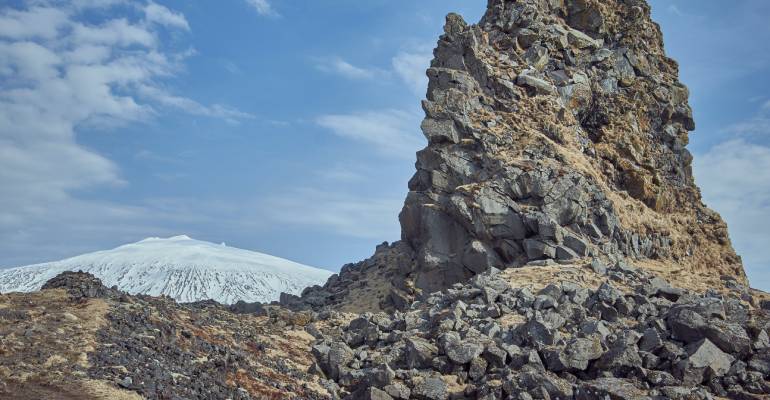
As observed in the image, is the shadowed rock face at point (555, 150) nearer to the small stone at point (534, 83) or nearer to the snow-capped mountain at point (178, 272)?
the small stone at point (534, 83)

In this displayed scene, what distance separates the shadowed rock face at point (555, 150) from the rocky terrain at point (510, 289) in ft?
0.39

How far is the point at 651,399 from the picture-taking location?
16.4 metres

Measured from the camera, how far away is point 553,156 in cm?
3647

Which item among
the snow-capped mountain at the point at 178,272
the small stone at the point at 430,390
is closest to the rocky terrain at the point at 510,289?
the small stone at the point at 430,390

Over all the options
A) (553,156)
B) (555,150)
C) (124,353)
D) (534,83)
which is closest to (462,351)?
Answer: (124,353)

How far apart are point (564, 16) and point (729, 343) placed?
3280 centimetres

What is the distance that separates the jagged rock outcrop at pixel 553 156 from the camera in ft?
111

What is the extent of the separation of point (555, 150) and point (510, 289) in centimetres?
1310

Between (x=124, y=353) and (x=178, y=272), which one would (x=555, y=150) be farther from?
(x=178, y=272)

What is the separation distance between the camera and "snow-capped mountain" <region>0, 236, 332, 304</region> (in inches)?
1762

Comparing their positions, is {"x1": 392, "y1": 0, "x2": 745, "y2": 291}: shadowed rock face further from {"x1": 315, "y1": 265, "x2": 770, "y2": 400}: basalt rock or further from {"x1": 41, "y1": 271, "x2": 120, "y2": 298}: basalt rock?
{"x1": 41, "y1": 271, "x2": 120, "y2": 298}: basalt rock

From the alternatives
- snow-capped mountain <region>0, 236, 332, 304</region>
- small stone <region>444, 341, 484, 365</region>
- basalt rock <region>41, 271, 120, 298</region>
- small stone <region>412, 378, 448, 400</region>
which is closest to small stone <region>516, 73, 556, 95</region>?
small stone <region>444, 341, 484, 365</region>

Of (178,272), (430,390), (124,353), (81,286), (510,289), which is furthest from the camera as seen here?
(178,272)

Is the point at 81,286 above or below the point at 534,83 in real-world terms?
below
